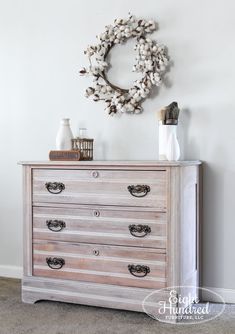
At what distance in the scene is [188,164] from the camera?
2.69m

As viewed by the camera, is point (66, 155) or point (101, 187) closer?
point (101, 187)

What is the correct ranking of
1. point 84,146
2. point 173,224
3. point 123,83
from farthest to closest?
point 123,83 → point 84,146 → point 173,224

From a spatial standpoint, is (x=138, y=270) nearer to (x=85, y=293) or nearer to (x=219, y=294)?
(x=85, y=293)

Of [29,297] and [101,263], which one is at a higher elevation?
[101,263]

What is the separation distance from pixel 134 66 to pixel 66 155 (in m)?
0.75

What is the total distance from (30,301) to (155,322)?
83 cm

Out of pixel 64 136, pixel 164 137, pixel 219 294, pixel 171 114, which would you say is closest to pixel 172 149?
Answer: pixel 164 137

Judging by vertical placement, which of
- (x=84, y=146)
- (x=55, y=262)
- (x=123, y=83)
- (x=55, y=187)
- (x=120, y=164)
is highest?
(x=123, y=83)

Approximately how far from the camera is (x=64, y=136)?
3107 mm

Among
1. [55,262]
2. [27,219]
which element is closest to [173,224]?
[55,262]

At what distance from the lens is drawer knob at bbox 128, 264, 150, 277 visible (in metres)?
2.65

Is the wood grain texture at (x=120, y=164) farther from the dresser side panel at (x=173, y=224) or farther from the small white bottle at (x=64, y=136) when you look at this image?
the small white bottle at (x=64, y=136)

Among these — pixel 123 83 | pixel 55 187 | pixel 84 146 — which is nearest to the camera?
pixel 55 187

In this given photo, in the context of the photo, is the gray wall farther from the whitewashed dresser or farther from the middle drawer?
the middle drawer
